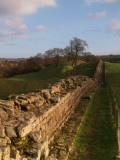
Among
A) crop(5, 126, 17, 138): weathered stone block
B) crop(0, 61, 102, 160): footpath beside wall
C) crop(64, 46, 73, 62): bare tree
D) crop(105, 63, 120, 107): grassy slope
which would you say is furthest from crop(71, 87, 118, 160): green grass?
Answer: crop(64, 46, 73, 62): bare tree

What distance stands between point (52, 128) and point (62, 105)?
2076 mm

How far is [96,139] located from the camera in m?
8.09

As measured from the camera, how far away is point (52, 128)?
7.49 metres

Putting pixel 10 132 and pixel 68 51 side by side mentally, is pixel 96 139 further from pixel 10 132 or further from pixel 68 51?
pixel 68 51

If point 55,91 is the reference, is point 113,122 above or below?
below

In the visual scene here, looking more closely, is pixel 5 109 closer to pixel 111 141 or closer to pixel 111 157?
pixel 111 157

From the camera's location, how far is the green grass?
21.8 feet

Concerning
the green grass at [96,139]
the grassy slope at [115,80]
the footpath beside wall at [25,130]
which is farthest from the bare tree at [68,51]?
the footpath beside wall at [25,130]

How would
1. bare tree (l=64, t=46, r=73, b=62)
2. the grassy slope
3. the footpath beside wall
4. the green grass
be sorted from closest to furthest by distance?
the footpath beside wall → the green grass → the grassy slope → bare tree (l=64, t=46, r=73, b=62)

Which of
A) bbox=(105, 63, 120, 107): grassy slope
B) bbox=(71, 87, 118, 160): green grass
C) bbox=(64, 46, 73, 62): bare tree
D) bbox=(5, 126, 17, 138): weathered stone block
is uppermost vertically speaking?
bbox=(64, 46, 73, 62): bare tree

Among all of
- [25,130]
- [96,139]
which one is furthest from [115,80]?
[25,130]

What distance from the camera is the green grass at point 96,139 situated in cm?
665

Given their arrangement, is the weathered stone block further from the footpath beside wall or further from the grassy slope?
the grassy slope

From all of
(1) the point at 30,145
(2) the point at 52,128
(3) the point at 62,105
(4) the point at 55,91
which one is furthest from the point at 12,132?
(4) the point at 55,91
